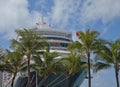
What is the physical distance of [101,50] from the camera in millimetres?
38906

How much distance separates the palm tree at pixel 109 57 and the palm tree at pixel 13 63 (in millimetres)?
9550

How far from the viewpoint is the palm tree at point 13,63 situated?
1676 inches

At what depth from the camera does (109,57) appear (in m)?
38.2

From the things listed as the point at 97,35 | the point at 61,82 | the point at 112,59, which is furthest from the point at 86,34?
the point at 61,82

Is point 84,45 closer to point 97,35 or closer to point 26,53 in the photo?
point 97,35

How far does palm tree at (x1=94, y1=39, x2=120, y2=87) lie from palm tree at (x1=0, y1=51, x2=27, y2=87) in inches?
376

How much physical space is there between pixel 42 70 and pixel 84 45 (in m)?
8.74

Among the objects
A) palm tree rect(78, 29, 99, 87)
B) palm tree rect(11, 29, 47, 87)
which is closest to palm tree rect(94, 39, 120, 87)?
palm tree rect(78, 29, 99, 87)

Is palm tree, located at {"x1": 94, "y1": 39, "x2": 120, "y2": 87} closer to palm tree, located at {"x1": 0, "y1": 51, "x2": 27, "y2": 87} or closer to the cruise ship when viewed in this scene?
palm tree, located at {"x1": 0, "y1": 51, "x2": 27, "y2": 87}

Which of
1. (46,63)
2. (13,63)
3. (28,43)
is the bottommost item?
(13,63)

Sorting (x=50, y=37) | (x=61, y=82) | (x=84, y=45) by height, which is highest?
(x=50, y=37)

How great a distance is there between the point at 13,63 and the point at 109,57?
11.9 metres

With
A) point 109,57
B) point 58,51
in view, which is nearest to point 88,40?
point 109,57

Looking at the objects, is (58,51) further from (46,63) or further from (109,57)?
(109,57)
